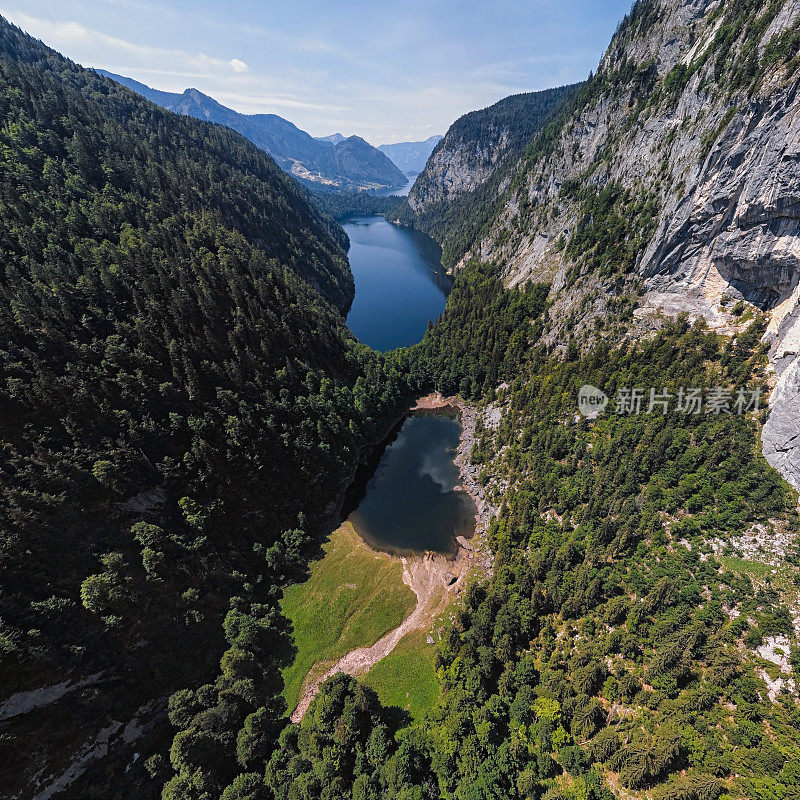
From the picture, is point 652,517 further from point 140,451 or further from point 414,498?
point 140,451

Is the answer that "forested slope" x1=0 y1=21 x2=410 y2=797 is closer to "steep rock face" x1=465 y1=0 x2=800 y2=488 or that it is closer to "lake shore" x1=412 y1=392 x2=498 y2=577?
"lake shore" x1=412 y1=392 x2=498 y2=577

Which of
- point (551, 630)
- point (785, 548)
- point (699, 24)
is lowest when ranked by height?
point (551, 630)

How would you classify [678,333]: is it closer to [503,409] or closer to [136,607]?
[503,409]

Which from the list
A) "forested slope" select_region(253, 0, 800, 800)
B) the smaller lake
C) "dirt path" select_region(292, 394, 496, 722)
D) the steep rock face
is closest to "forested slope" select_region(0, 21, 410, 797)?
the smaller lake

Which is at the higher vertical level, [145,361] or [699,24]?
[699,24]

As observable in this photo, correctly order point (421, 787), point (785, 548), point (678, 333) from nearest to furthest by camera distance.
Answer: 1. point (421, 787)
2. point (785, 548)
3. point (678, 333)

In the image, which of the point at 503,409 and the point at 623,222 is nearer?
the point at 623,222

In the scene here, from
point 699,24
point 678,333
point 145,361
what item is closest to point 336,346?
point 145,361
